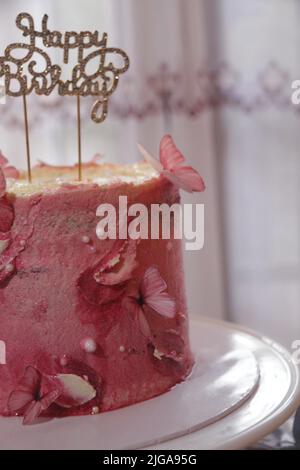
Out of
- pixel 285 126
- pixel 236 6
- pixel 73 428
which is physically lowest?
pixel 73 428

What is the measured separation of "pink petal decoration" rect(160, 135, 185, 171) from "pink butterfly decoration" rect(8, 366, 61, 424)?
340mm

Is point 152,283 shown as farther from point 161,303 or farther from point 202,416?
point 202,416

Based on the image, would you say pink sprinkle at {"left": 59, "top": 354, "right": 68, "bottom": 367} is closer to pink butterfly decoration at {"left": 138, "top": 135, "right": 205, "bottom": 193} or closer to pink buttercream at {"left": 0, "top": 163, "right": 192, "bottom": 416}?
pink buttercream at {"left": 0, "top": 163, "right": 192, "bottom": 416}

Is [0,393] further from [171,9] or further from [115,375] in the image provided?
[171,9]

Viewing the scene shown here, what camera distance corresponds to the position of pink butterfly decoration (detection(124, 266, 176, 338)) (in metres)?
0.96

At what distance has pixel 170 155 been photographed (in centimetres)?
99

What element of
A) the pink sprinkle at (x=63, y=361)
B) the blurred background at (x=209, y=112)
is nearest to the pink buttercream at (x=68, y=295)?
the pink sprinkle at (x=63, y=361)

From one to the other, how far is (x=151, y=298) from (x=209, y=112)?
1265mm

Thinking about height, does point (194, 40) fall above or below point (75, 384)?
above

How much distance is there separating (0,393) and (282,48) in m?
1.54

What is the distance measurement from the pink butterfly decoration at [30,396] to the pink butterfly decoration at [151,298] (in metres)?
0.15

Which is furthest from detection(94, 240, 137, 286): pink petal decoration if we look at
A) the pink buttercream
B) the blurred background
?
the blurred background

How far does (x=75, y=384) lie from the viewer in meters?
0.92

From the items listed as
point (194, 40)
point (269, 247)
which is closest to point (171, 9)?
point (194, 40)
